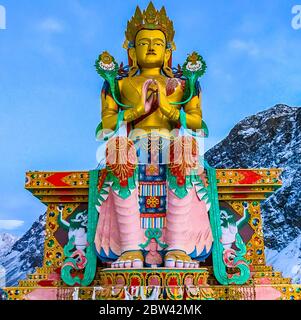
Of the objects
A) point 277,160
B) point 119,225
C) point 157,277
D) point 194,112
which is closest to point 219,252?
point 157,277

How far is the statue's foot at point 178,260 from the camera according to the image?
5492 mm

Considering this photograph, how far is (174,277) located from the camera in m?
5.45

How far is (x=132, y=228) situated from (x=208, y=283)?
46.6 inches

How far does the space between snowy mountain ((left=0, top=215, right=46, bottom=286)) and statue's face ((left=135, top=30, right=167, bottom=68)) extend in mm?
4897

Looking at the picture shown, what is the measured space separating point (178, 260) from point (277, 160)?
244 inches

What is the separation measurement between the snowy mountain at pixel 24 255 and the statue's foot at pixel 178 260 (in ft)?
16.0

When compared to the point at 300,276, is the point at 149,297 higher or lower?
lower

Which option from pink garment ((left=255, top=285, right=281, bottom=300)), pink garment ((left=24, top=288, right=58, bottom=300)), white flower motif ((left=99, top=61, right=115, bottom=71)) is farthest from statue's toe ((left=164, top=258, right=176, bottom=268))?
white flower motif ((left=99, top=61, right=115, bottom=71))

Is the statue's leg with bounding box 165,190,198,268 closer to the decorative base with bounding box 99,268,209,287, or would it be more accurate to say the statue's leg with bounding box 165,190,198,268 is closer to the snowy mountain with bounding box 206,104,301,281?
the decorative base with bounding box 99,268,209,287

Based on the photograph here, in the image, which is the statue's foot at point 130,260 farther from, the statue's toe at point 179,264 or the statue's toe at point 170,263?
the statue's toe at point 179,264
